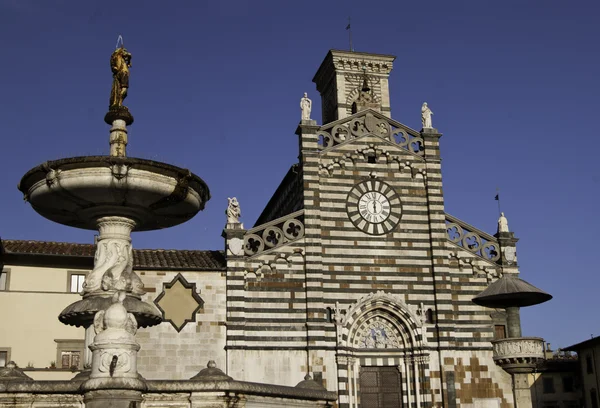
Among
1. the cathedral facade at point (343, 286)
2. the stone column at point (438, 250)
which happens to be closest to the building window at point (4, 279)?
the cathedral facade at point (343, 286)

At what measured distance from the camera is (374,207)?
2778 centimetres

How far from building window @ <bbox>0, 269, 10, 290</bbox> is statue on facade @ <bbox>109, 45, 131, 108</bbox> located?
42.1ft

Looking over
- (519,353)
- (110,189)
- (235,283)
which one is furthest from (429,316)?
(110,189)

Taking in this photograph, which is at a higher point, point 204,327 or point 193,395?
point 204,327

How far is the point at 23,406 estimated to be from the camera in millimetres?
12898

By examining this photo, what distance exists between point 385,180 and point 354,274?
12.4 ft

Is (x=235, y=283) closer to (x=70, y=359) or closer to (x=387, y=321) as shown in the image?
(x=387, y=321)

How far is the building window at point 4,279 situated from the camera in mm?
26391

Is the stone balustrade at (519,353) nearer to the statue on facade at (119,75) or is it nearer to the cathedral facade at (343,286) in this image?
the statue on facade at (119,75)

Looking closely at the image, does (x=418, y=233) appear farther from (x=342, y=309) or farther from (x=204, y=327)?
(x=204, y=327)

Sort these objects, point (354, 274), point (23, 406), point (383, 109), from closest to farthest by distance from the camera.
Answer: point (23, 406) < point (354, 274) < point (383, 109)

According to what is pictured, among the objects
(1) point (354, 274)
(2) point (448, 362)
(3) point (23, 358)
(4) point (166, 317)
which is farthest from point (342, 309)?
(3) point (23, 358)

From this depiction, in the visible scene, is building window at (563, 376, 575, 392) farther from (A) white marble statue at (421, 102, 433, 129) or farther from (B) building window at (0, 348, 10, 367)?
(B) building window at (0, 348, 10, 367)

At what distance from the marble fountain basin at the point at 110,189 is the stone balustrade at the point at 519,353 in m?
6.68
